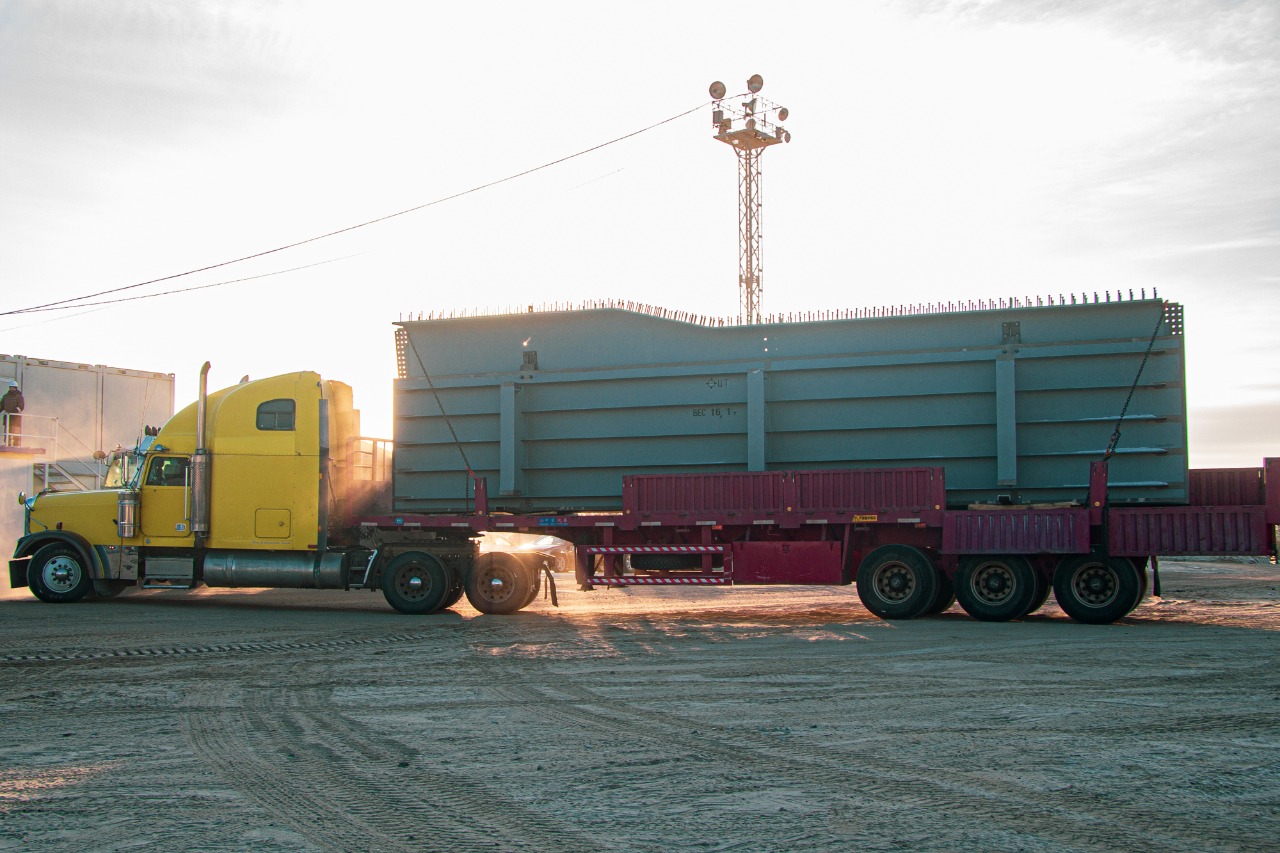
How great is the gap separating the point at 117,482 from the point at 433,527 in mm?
6234

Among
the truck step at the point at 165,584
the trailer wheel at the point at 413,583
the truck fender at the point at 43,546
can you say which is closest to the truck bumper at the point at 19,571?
the truck fender at the point at 43,546

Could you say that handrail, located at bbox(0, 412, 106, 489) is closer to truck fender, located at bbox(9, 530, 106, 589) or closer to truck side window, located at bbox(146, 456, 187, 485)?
truck fender, located at bbox(9, 530, 106, 589)

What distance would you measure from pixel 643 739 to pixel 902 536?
931cm

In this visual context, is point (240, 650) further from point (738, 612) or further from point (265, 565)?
point (738, 612)

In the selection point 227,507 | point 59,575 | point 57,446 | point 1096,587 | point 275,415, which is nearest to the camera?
point 1096,587

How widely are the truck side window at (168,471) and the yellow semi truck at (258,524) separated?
23 mm

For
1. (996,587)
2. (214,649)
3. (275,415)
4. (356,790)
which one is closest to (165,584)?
(275,415)

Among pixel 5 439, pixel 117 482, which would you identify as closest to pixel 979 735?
pixel 117 482

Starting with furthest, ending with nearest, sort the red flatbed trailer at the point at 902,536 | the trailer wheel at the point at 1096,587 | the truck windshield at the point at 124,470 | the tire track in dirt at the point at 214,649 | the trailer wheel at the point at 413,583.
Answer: the truck windshield at the point at 124,470 → the trailer wheel at the point at 413,583 → the trailer wheel at the point at 1096,587 → the red flatbed trailer at the point at 902,536 → the tire track in dirt at the point at 214,649

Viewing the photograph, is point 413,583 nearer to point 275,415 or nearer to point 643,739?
point 275,415

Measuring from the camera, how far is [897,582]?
1659 cm

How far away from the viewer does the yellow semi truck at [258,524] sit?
18.2 meters

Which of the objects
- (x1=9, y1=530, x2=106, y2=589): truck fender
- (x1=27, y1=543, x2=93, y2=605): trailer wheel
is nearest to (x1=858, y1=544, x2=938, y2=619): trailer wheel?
(x1=9, y1=530, x2=106, y2=589): truck fender

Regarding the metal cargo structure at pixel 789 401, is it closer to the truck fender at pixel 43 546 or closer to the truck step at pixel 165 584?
the truck step at pixel 165 584
